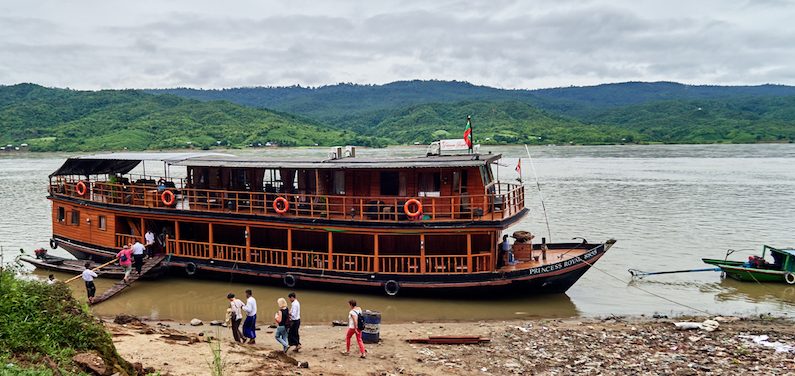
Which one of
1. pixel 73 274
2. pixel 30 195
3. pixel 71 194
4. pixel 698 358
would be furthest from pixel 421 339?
pixel 30 195

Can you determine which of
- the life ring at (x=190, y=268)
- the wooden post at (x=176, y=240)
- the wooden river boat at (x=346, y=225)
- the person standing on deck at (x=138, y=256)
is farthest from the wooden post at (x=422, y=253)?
the person standing on deck at (x=138, y=256)

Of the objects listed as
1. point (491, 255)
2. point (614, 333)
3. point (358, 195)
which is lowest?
point (614, 333)

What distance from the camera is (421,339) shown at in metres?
14.2

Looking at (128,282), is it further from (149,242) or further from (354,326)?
→ (354,326)

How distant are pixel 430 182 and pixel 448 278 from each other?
9.34 feet

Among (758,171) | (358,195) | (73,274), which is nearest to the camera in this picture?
(358,195)

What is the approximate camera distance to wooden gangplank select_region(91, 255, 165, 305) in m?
18.4

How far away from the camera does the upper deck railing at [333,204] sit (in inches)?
702

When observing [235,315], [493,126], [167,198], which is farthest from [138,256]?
[493,126]

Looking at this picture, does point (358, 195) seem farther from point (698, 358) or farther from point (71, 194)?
point (71, 194)

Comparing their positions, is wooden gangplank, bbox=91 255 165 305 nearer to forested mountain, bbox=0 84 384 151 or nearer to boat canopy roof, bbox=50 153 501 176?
boat canopy roof, bbox=50 153 501 176

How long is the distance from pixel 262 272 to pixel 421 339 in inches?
272

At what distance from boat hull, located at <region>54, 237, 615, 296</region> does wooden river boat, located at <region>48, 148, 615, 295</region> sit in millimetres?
31

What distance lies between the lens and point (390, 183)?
18.8 metres
